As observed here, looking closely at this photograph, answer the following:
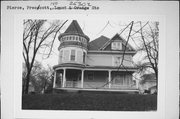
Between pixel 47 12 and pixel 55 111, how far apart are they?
145 centimetres

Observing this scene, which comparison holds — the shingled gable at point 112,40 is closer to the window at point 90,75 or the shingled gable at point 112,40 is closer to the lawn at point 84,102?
the window at point 90,75

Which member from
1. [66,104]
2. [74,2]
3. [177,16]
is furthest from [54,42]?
[177,16]

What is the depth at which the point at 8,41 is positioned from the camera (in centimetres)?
338

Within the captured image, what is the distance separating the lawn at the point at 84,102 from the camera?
11.0 ft

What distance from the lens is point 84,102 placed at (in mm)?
3369

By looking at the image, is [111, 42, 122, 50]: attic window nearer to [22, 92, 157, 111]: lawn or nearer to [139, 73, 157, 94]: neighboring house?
[139, 73, 157, 94]: neighboring house

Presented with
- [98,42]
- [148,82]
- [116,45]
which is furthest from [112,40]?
[148,82]

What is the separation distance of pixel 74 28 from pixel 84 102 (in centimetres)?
109

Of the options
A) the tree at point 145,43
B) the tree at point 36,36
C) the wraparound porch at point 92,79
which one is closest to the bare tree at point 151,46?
the tree at point 145,43

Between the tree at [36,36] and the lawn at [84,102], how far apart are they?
0.22m

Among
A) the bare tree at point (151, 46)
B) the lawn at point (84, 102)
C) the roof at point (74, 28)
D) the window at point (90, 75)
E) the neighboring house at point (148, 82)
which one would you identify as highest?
the roof at point (74, 28)

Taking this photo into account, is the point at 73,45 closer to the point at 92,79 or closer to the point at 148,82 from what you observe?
the point at 92,79

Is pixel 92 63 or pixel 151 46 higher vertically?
pixel 151 46

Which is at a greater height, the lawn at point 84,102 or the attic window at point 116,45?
the attic window at point 116,45
